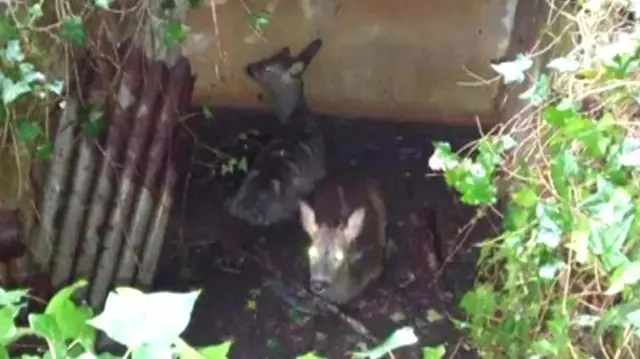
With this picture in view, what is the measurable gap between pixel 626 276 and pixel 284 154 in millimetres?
2189

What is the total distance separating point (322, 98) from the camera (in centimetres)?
404

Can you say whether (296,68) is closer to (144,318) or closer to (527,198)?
(527,198)

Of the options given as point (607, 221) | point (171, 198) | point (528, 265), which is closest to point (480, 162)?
point (528, 265)

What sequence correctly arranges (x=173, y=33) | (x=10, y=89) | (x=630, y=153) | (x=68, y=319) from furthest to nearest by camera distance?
(x=173, y=33)
(x=10, y=89)
(x=630, y=153)
(x=68, y=319)

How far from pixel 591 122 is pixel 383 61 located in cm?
239

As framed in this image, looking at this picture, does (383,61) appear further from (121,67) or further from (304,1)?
(121,67)

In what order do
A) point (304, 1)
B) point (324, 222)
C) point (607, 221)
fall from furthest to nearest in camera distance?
point (304, 1) → point (324, 222) → point (607, 221)

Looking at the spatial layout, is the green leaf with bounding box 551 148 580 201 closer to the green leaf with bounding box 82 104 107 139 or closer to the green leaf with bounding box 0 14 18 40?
the green leaf with bounding box 0 14 18 40

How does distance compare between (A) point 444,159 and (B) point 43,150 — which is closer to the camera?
(A) point 444,159

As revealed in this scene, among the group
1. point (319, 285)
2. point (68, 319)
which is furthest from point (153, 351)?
point (319, 285)

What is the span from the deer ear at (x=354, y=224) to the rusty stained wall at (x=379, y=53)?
3.05 ft

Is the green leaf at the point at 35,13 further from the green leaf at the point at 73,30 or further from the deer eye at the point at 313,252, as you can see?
the deer eye at the point at 313,252

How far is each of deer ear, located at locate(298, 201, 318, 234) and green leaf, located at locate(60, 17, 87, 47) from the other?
1.06m

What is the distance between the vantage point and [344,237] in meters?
3.12
